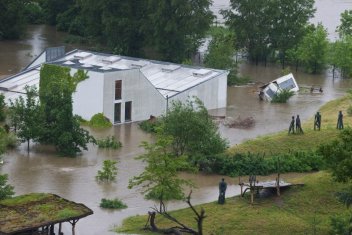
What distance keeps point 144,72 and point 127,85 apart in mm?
5740

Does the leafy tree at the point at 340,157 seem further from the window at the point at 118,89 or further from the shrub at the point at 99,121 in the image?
the window at the point at 118,89

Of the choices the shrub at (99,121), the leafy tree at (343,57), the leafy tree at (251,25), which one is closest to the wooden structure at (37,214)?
the shrub at (99,121)

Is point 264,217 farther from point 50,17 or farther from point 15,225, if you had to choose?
point 50,17

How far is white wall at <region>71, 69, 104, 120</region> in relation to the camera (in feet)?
172

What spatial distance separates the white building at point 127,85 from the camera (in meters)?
52.8

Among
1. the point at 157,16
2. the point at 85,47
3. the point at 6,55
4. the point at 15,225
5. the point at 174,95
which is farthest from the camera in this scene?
the point at 85,47

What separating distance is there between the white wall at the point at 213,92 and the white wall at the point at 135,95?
2138mm

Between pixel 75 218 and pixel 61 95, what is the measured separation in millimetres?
15268

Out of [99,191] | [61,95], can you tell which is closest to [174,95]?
[61,95]

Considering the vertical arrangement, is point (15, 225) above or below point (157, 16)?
below

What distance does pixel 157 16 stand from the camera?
6988 cm

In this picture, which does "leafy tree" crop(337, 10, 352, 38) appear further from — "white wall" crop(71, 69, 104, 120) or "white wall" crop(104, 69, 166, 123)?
"white wall" crop(71, 69, 104, 120)

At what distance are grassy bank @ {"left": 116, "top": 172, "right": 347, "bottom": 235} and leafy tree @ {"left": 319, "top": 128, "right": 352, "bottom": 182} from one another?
1703 mm

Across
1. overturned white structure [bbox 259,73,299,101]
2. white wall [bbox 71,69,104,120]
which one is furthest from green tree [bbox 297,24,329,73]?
white wall [bbox 71,69,104,120]
